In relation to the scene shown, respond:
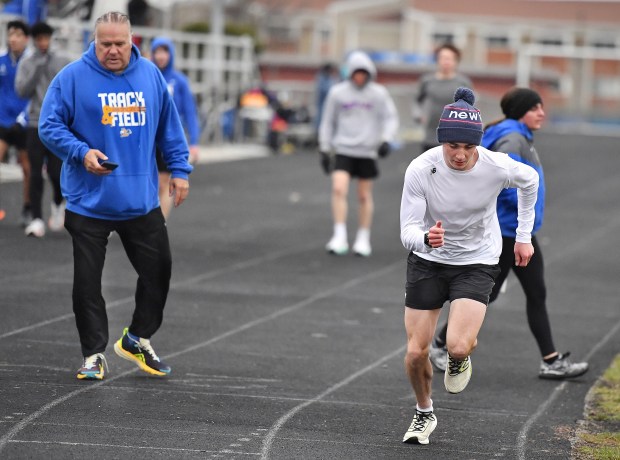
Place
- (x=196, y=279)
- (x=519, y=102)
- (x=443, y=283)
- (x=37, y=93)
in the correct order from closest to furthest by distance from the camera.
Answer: (x=443, y=283)
(x=519, y=102)
(x=196, y=279)
(x=37, y=93)

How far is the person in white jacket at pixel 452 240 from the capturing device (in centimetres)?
651

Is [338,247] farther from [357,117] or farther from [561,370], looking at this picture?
[561,370]

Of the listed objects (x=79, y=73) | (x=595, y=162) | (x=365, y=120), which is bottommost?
(x=595, y=162)

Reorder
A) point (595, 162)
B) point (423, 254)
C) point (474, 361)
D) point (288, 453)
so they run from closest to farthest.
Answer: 1. point (288, 453)
2. point (423, 254)
3. point (474, 361)
4. point (595, 162)

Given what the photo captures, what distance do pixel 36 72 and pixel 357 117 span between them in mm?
3425

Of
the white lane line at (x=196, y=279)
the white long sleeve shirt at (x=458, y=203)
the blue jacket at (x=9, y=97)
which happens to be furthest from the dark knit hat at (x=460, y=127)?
the blue jacket at (x=9, y=97)

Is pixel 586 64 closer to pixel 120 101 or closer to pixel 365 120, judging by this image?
pixel 365 120

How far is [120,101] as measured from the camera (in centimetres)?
748

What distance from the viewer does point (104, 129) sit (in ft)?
24.5

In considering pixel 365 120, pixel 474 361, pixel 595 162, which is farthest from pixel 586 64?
pixel 474 361

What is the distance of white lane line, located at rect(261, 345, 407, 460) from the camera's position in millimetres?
6395

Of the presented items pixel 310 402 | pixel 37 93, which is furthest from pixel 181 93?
pixel 310 402

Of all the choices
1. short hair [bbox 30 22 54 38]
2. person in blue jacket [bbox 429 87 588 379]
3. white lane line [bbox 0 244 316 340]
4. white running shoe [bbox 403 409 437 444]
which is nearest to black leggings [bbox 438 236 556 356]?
person in blue jacket [bbox 429 87 588 379]

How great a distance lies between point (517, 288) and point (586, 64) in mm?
52681
